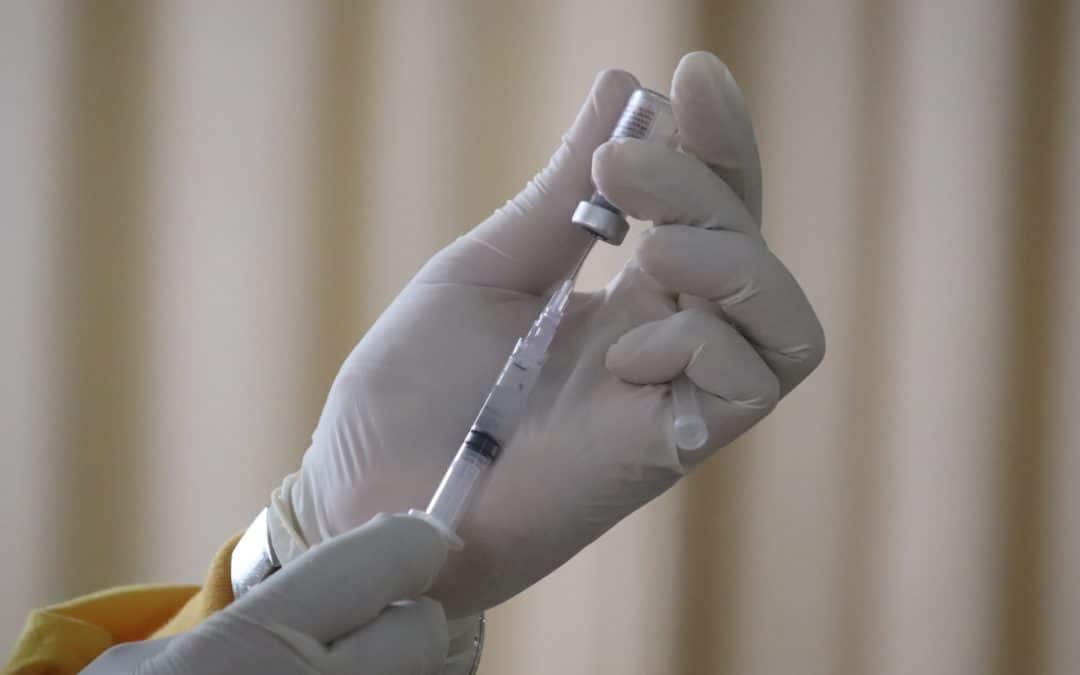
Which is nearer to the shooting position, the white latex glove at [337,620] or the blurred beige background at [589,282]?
the white latex glove at [337,620]

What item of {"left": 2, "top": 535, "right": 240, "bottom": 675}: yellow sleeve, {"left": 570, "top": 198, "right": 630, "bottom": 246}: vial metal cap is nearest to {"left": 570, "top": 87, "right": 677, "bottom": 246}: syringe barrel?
{"left": 570, "top": 198, "right": 630, "bottom": 246}: vial metal cap

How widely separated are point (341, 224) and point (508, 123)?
1.07 feet

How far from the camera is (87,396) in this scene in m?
1.57

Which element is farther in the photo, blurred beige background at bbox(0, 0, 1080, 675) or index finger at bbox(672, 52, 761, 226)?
blurred beige background at bbox(0, 0, 1080, 675)

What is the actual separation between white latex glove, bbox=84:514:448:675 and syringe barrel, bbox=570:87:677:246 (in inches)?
11.6

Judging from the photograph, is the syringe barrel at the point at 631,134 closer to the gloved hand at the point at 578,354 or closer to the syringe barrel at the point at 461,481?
the gloved hand at the point at 578,354

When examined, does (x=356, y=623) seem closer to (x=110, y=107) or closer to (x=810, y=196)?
(x=810, y=196)

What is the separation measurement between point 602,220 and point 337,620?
0.39 m

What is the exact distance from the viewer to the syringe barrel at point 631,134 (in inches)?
31.5

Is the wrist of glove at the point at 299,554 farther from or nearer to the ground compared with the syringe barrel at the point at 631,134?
nearer to the ground

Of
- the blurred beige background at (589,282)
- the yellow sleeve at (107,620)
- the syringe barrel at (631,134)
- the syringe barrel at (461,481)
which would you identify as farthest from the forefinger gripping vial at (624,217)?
the blurred beige background at (589,282)

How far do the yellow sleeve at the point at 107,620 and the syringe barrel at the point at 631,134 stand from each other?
1.77ft

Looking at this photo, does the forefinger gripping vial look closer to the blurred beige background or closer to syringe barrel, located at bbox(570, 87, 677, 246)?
syringe barrel, located at bbox(570, 87, 677, 246)

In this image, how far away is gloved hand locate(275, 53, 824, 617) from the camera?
0.79 m
